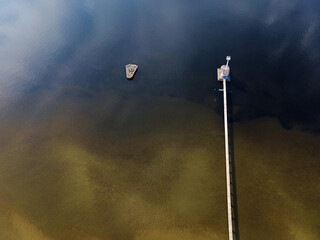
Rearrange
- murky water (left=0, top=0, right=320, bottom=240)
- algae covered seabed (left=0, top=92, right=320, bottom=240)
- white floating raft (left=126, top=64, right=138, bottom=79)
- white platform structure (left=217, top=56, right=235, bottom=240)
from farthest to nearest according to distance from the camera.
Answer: white floating raft (left=126, top=64, right=138, bottom=79) < murky water (left=0, top=0, right=320, bottom=240) < algae covered seabed (left=0, top=92, right=320, bottom=240) < white platform structure (left=217, top=56, right=235, bottom=240)

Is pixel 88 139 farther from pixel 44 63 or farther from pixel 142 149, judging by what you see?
pixel 44 63

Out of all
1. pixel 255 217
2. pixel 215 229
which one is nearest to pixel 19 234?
pixel 215 229

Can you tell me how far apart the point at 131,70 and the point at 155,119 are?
5950mm

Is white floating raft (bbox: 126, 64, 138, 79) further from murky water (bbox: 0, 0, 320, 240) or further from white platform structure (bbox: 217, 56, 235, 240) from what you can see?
white platform structure (bbox: 217, 56, 235, 240)

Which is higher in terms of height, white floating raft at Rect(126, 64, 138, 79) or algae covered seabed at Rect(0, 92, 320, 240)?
white floating raft at Rect(126, 64, 138, 79)

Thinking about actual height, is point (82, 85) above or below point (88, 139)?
above

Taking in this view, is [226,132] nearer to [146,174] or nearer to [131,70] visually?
[146,174]

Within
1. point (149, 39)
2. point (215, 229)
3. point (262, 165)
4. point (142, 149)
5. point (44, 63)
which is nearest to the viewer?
point (215, 229)

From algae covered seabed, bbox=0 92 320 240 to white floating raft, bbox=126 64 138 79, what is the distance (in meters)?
2.88

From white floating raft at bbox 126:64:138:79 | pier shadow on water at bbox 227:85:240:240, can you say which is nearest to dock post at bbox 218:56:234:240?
pier shadow on water at bbox 227:85:240:240

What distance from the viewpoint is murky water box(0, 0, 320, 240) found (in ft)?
49.5

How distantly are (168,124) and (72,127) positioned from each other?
309 inches

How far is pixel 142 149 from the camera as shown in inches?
707

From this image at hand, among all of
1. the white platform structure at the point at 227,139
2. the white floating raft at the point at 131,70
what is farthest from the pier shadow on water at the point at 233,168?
the white floating raft at the point at 131,70
